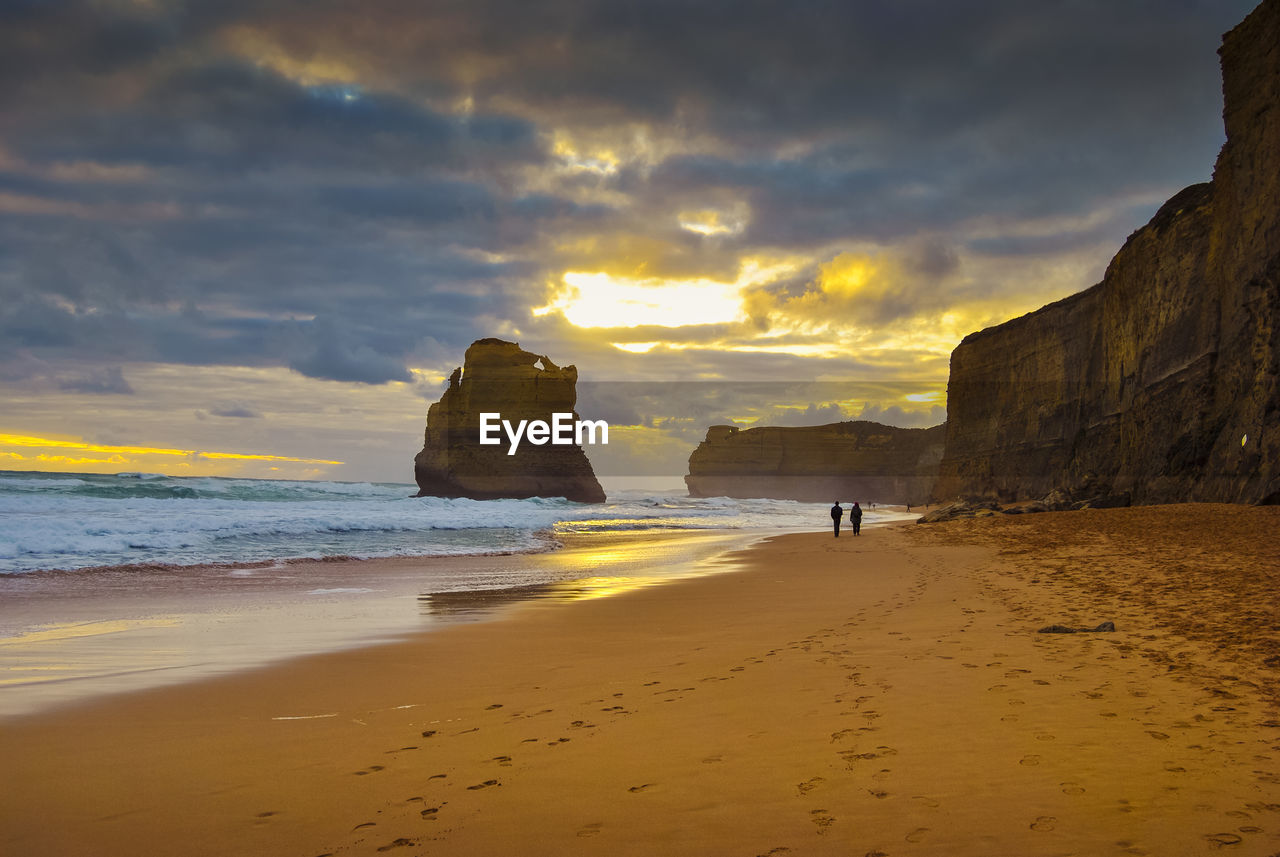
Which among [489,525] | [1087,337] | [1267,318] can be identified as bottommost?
[489,525]

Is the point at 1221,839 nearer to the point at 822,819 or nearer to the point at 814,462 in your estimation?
the point at 822,819

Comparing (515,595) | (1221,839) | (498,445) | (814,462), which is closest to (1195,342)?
(515,595)

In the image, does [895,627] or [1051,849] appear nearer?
[1051,849]

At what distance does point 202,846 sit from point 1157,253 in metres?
33.1

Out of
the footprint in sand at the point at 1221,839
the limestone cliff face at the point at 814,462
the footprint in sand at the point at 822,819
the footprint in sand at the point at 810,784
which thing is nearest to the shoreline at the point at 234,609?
the footprint in sand at the point at 810,784

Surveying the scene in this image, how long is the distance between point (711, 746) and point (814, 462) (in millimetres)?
127882

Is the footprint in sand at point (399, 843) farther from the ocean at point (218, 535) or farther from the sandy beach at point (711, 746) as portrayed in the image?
the ocean at point (218, 535)

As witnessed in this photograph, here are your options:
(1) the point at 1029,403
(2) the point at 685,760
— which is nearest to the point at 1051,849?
(2) the point at 685,760

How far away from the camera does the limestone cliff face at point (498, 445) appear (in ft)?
233

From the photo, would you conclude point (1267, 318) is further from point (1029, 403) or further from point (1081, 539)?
point (1029, 403)

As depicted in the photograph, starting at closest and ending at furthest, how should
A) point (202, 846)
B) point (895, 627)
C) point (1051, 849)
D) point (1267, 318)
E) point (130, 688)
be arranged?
1. point (1051, 849)
2. point (202, 846)
3. point (130, 688)
4. point (895, 627)
5. point (1267, 318)

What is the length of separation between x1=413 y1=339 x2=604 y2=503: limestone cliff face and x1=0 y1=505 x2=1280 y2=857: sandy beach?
6408cm

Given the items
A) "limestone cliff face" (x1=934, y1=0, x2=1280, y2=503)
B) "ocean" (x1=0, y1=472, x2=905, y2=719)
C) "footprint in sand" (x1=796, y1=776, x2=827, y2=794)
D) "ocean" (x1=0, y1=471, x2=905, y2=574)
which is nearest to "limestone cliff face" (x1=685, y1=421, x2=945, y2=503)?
"limestone cliff face" (x1=934, y1=0, x2=1280, y2=503)

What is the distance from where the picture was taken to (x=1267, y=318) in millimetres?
18266
